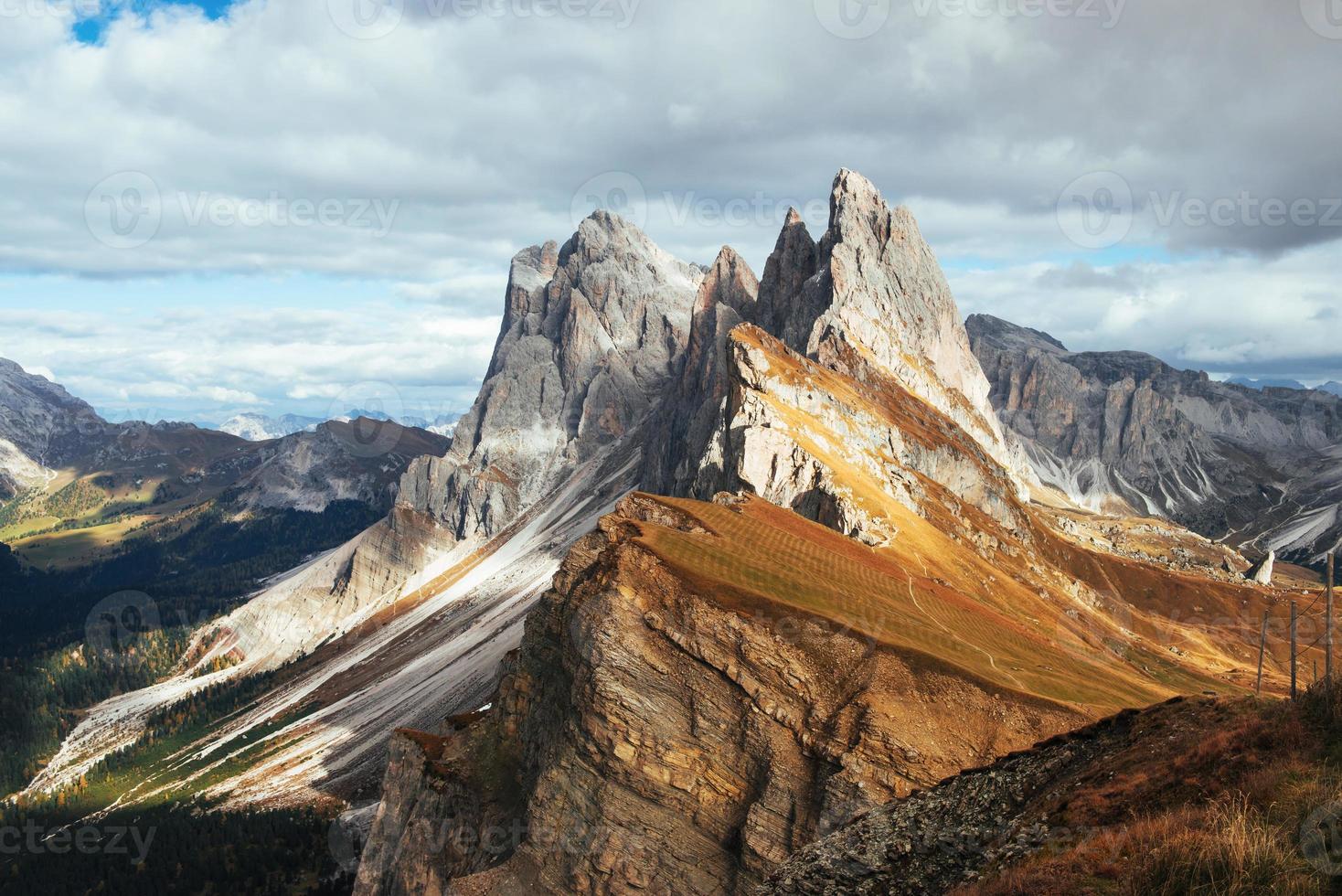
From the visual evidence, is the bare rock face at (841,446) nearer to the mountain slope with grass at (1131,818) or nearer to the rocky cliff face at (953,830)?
the rocky cliff face at (953,830)

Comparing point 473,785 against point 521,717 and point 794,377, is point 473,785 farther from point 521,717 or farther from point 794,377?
point 794,377

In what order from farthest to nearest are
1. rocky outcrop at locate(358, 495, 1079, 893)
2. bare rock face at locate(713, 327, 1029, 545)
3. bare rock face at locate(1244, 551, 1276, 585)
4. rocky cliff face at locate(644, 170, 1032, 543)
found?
bare rock face at locate(1244, 551, 1276, 585)
rocky cliff face at locate(644, 170, 1032, 543)
bare rock face at locate(713, 327, 1029, 545)
rocky outcrop at locate(358, 495, 1079, 893)

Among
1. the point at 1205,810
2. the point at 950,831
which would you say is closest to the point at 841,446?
the point at 950,831

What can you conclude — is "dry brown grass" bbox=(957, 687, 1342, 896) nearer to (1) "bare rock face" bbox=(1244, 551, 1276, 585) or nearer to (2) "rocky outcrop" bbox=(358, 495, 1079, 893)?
(2) "rocky outcrop" bbox=(358, 495, 1079, 893)

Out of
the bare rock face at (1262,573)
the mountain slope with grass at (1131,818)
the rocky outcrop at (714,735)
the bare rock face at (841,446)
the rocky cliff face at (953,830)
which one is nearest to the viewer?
the mountain slope with grass at (1131,818)

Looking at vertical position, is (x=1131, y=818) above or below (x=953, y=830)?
above

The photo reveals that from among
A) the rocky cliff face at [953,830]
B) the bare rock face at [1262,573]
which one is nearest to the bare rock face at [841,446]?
the rocky cliff face at [953,830]

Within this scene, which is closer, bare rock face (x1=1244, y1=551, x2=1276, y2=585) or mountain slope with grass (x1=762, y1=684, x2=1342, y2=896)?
mountain slope with grass (x1=762, y1=684, x2=1342, y2=896)

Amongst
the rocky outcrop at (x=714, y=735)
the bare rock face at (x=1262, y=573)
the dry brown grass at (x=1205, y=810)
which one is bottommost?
the bare rock face at (x=1262, y=573)

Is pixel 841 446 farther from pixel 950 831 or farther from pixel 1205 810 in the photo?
pixel 1205 810

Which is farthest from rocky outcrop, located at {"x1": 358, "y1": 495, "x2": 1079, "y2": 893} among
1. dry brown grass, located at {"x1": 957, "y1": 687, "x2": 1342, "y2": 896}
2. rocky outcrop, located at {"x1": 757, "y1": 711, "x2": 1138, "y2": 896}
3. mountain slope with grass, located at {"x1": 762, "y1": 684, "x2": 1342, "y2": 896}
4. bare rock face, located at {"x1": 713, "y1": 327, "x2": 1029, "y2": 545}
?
bare rock face, located at {"x1": 713, "y1": 327, "x2": 1029, "y2": 545}

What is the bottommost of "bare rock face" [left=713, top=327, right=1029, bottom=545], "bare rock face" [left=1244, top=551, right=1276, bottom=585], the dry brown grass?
"bare rock face" [left=1244, top=551, right=1276, bottom=585]

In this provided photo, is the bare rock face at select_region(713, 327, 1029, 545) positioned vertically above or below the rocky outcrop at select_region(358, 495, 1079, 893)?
above

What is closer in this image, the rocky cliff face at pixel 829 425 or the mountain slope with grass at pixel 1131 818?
the mountain slope with grass at pixel 1131 818
